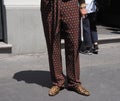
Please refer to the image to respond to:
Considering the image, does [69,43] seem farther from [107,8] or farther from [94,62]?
[107,8]

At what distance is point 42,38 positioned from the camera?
24.6ft

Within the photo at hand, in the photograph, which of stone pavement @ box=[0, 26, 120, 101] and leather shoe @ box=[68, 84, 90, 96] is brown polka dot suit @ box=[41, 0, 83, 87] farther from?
stone pavement @ box=[0, 26, 120, 101]

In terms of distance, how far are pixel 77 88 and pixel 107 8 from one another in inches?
→ 278

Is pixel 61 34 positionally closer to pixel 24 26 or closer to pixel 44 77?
pixel 44 77

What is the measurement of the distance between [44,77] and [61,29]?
1.14 meters

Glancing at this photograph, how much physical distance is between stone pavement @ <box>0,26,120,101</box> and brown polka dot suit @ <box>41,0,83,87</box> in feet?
1.12

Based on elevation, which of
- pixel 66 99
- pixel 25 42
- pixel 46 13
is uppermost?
pixel 46 13

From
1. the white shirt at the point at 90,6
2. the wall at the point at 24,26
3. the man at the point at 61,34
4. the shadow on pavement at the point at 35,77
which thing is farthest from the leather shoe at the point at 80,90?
the white shirt at the point at 90,6

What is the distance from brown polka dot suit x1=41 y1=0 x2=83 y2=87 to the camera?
5105 millimetres

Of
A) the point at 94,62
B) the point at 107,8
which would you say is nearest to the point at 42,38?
the point at 94,62

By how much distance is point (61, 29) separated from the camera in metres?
5.22

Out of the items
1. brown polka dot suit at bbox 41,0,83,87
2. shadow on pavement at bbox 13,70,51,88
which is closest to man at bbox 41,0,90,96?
brown polka dot suit at bbox 41,0,83,87

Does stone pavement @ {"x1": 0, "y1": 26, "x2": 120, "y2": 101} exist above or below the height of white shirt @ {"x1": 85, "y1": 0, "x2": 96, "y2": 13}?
below

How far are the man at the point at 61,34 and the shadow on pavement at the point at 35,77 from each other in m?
0.42
